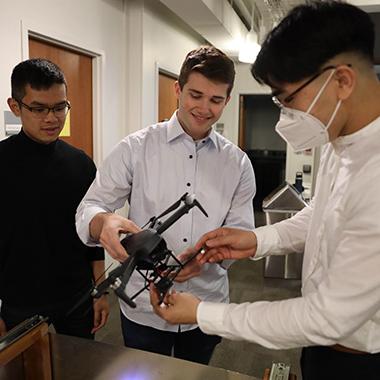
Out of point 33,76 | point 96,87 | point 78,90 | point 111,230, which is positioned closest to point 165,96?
point 96,87

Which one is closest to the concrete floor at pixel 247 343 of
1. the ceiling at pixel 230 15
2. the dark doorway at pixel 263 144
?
the ceiling at pixel 230 15

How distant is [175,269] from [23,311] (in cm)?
76

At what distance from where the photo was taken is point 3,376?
916 millimetres

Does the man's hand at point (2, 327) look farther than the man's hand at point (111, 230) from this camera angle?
Yes

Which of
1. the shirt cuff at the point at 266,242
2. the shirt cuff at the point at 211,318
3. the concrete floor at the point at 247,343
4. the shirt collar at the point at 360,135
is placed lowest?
the concrete floor at the point at 247,343

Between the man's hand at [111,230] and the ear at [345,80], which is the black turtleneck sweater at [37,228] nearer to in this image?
the man's hand at [111,230]

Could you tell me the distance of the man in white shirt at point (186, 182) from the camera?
1.30 meters

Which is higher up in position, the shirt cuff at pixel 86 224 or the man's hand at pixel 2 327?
the shirt cuff at pixel 86 224

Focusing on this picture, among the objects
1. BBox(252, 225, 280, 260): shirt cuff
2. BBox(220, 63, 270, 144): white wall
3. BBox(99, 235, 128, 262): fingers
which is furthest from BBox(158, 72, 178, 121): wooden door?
BBox(99, 235, 128, 262): fingers

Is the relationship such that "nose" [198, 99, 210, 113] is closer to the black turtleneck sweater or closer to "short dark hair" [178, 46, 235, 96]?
"short dark hair" [178, 46, 235, 96]

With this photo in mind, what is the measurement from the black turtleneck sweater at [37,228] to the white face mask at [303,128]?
2.94 feet

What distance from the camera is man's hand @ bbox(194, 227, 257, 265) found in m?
1.16

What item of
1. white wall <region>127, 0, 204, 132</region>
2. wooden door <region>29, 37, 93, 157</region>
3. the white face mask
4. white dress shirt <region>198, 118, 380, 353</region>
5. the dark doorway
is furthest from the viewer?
the dark doorway

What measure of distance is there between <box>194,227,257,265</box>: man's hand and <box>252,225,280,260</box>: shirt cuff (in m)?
0.01
